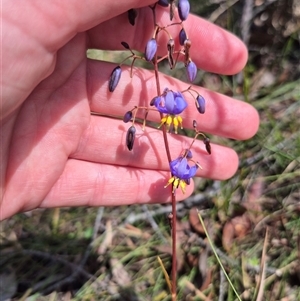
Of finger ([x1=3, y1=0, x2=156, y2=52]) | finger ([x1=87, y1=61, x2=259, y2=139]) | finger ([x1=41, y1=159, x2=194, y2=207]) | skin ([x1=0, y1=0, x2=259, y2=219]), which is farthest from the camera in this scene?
finger ([x1=41, y1=159, x2=194, y2=207])

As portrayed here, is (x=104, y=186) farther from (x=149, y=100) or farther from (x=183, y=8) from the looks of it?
(x=183, y=8)

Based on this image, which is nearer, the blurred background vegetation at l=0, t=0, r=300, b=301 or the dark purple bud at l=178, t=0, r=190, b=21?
the dark purple bud at l=178, t=0, r=190, b=21

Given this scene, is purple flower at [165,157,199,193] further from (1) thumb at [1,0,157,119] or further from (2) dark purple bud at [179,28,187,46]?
(1) thumb at [1,0,157,119]

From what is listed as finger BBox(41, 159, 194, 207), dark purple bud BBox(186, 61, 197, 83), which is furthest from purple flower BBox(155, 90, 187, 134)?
finger BBox(41, 159, 194, 207)

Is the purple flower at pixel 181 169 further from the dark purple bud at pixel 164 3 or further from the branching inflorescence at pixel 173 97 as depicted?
the dark purple bud at pixel 164 3

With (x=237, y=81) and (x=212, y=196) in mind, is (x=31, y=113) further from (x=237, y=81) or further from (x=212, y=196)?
(x=237, y=81)

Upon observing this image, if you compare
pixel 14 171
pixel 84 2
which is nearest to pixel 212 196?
pixel 14 171
